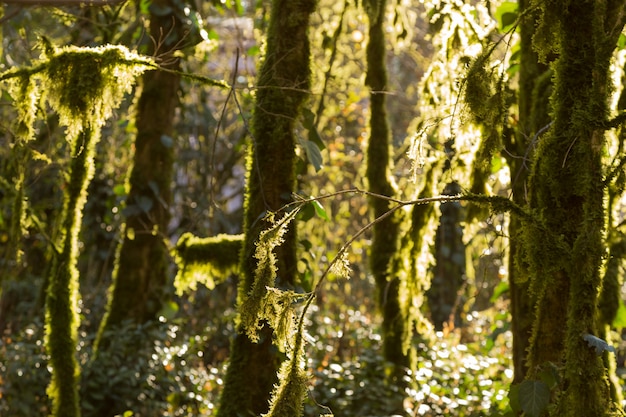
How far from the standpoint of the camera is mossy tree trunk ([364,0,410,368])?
231 inches

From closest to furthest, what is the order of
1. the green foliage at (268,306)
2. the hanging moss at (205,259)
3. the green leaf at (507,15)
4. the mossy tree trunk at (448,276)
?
the green foliage at (268,306)
the green leaf at (507,15)
the hanging moss at (205,259)
the mossy tree trunk at (448,276)

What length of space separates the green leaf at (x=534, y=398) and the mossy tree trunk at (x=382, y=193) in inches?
132

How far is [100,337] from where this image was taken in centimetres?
607

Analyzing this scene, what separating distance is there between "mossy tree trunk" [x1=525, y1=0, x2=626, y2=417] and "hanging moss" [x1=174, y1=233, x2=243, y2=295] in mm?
2105

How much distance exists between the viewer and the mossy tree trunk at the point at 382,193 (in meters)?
5.87

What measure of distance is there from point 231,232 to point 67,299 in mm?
6133

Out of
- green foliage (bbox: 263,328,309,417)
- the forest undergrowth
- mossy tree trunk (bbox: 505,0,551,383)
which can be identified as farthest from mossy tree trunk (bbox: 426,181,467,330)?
green foliage (bbox: 263,328,309,417)

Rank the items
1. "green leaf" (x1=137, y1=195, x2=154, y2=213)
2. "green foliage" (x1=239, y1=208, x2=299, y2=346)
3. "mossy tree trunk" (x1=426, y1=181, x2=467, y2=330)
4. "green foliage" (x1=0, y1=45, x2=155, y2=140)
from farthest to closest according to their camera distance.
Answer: "mossy tree trunk" (x1=426, y1=181, x2=467, y2=330)
"green leaf" (x1=137, y1=195, x2=154, y2=213)
"green foliage" (x1=0, y1=45, x2=155, y2=140)
"green foliage" (x1=239, y1=208, x2=299, y2=346)

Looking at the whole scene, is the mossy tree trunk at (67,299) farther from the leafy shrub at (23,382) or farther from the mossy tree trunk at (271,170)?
the leafy shrub at (23,382)

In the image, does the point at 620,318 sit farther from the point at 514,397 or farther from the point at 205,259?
the point at 205,259

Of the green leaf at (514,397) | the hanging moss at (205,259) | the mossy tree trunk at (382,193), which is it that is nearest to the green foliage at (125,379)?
the mossy tree trunk at (382,193)

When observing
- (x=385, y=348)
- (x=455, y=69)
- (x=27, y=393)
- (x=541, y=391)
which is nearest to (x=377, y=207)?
(x=385, y=348)

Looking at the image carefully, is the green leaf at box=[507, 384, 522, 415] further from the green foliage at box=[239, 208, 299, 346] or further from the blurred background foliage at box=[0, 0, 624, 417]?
the green foliage at box=[239, 208, 299, 346]

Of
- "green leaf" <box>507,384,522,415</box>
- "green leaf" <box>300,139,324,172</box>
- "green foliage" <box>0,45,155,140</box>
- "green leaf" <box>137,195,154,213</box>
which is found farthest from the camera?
"green leaf" <box>137,195,154,213</box>
